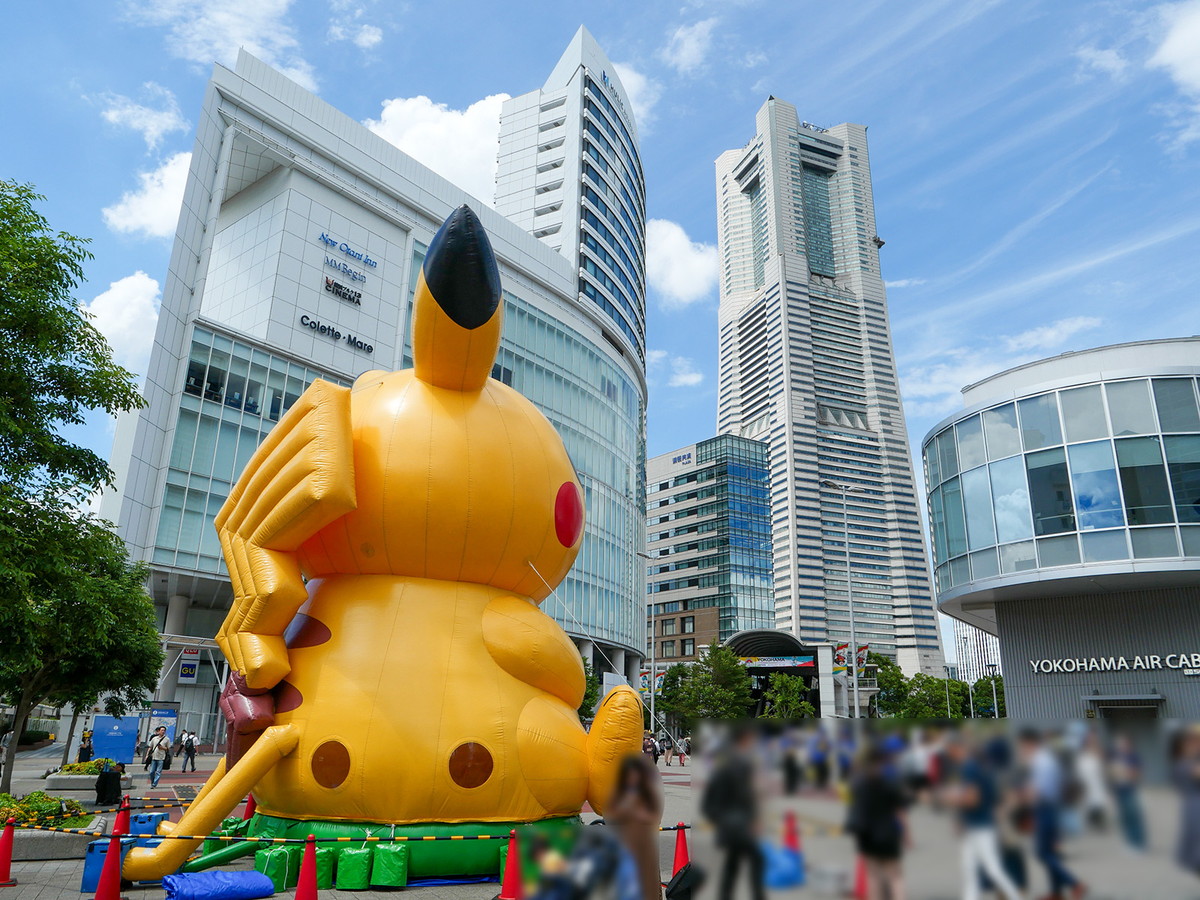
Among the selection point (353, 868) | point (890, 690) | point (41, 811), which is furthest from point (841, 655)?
point (353, 868)

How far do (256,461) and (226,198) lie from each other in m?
37.7

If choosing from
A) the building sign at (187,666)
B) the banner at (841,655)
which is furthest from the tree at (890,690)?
the building sign at (187,666)

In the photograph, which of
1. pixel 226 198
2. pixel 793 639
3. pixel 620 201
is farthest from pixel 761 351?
pixel 226 198

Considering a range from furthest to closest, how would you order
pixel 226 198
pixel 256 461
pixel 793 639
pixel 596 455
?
pixel 793 639 → pixel 596 455 → pixel 226 198 → pixel 256 461

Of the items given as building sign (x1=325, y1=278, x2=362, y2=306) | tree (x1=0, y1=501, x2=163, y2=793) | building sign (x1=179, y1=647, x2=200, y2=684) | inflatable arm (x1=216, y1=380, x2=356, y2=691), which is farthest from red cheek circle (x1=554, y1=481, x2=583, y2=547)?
building sign (x1=325, y1=278, x2=362, y2=306)

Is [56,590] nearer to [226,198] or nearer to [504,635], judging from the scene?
[504,635]

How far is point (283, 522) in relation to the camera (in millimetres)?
8805

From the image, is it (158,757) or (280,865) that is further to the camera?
(158,757)

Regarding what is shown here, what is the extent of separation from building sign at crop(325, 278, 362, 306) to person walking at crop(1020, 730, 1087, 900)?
41.6 m

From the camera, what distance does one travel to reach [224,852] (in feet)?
28.5

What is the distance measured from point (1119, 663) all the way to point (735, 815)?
75.6 ft

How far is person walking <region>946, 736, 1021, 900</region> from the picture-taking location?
1527 millimetres

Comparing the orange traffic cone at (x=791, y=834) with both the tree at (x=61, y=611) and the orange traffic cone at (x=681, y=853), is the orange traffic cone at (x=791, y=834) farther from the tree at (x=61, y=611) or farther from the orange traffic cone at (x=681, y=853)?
the tree at (x=61, y=611)

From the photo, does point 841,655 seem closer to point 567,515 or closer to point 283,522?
point 567,515
